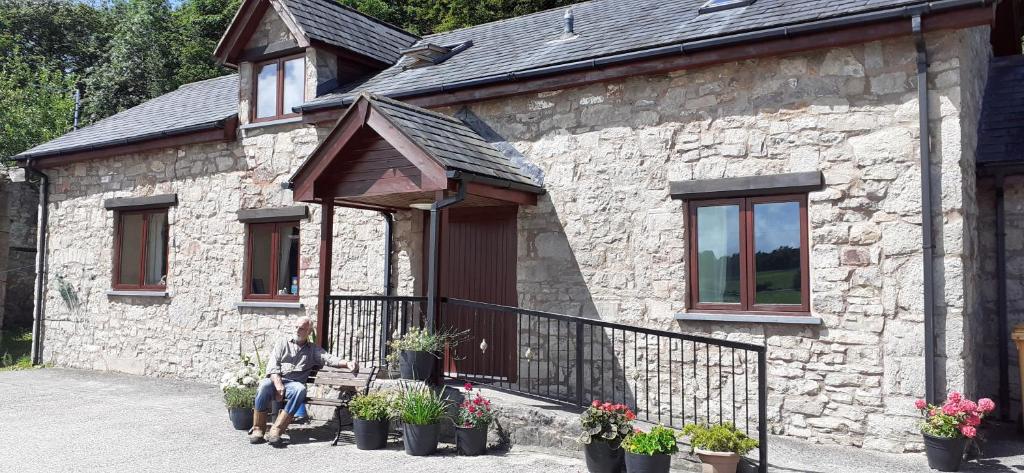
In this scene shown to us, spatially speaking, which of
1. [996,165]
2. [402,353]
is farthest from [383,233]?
[996,165]

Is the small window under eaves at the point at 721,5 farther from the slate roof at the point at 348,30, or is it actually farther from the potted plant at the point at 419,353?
the slate roof at the point at 348,30

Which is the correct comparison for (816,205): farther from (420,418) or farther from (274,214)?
(274,214)

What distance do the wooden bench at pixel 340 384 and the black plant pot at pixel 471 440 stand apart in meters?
1.19

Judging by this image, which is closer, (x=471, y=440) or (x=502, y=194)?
(x=471, y=440)

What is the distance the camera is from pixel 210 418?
30.1ft

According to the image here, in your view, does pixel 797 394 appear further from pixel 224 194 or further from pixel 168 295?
pixel 168 295

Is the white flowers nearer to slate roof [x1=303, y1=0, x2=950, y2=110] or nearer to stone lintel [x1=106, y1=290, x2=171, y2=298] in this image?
slate roof [x1=303, y1=0, x2=950, y2=110]

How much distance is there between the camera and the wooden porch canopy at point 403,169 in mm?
7988

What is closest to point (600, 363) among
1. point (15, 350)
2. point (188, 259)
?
point (188, 259)

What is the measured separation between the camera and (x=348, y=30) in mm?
12891

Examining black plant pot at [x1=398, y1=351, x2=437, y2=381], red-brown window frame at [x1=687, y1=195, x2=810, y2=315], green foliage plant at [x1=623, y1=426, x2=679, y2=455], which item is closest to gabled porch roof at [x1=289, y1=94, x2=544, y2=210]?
black plant pot at [x1=398, y1=351, x2=437, y2=381]

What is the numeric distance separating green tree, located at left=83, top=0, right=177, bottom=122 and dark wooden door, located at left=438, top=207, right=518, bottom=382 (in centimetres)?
2047

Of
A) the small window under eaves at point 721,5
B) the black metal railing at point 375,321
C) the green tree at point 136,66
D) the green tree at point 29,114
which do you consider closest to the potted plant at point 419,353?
the black metal railing at point 375,321

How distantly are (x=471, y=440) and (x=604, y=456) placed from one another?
140 cm
